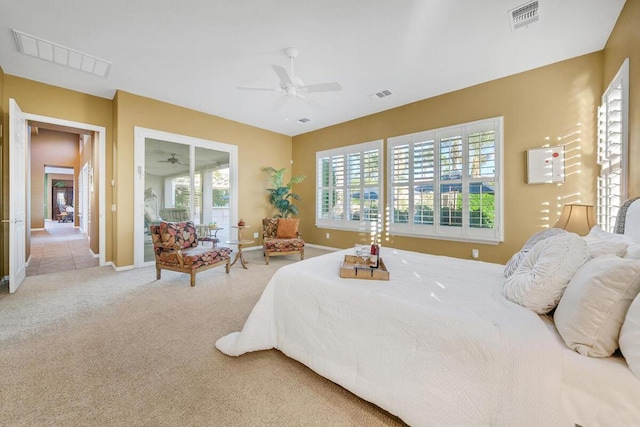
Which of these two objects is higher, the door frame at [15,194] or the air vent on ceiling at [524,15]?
the air vent on ceiling at [524,15]

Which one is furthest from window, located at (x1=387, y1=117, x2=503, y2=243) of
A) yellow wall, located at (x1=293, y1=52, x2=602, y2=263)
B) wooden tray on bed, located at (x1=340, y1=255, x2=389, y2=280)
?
wooden tray on bed, located at (x1=340, y1=255, x2=389, y2=280)

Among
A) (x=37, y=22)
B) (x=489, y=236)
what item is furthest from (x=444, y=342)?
(x=37, y=22)

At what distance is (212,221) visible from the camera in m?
5.41

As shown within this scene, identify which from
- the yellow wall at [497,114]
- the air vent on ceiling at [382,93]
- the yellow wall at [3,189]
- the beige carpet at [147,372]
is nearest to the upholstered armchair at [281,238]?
the yellow wall at [497,114]

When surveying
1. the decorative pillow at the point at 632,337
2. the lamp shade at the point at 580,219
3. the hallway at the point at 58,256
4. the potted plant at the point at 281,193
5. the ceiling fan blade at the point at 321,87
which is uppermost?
the ceiling fan blade at the point at 321,87

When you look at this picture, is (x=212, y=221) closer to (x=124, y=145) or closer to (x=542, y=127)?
(x=124, y=145)

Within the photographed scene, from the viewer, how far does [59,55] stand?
3.14 m

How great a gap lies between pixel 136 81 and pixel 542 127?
5.85 m

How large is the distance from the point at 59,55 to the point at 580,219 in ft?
20.2

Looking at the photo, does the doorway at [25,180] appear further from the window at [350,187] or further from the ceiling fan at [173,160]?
the window at [350,187]

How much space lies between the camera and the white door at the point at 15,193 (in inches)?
119

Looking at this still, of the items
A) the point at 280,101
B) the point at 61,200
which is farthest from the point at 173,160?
the point at 61,200

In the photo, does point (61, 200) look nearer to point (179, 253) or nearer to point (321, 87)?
point (179, 253)

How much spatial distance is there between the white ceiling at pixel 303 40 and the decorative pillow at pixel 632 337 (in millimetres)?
2677
